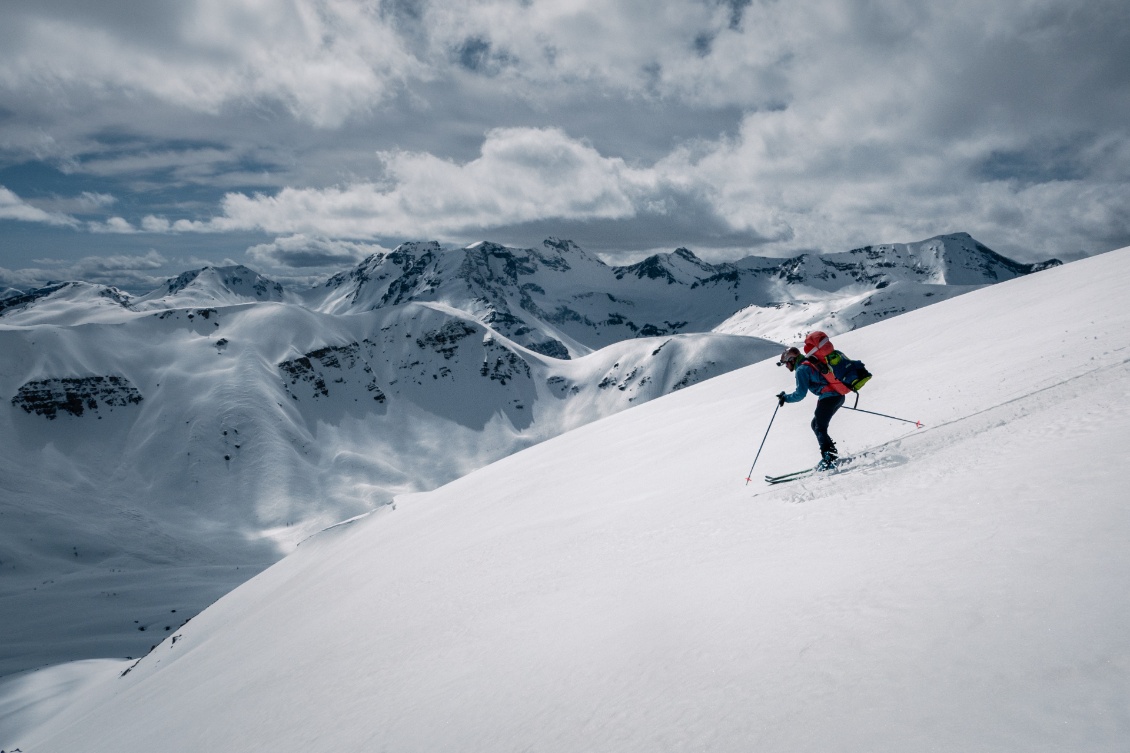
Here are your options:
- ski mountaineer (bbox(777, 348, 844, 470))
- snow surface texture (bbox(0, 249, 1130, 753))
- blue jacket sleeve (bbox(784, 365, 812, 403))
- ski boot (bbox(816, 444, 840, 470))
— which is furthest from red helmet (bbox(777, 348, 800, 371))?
ski boot (bbox(816, 444, 840, 470))

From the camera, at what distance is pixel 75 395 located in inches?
6112

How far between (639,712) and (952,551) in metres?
3.10

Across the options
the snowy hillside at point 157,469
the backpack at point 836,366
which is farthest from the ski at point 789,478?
the snowy hillside at point 157,469

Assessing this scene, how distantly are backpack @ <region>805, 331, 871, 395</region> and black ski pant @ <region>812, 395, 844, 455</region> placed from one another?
233 mm

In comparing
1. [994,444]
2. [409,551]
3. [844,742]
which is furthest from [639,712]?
[409,551]

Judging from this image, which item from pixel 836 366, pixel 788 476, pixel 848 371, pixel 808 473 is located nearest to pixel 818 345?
pixel 836 366

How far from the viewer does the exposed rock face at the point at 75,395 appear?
151500 mm

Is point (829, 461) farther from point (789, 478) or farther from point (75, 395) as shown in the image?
point (75, 395)

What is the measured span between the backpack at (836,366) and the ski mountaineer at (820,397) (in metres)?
0.08

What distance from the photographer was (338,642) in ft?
33.1

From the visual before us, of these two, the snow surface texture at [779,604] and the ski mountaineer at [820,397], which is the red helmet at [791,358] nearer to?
the ski mountaineer at [820,397]

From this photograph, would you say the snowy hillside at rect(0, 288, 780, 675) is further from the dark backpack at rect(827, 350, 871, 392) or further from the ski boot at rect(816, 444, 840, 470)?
the dark backpack at rect(827, 350, 871, 392)

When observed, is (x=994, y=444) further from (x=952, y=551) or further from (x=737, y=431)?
(x=737, y=431)

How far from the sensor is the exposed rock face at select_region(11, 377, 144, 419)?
151500 millimetres
